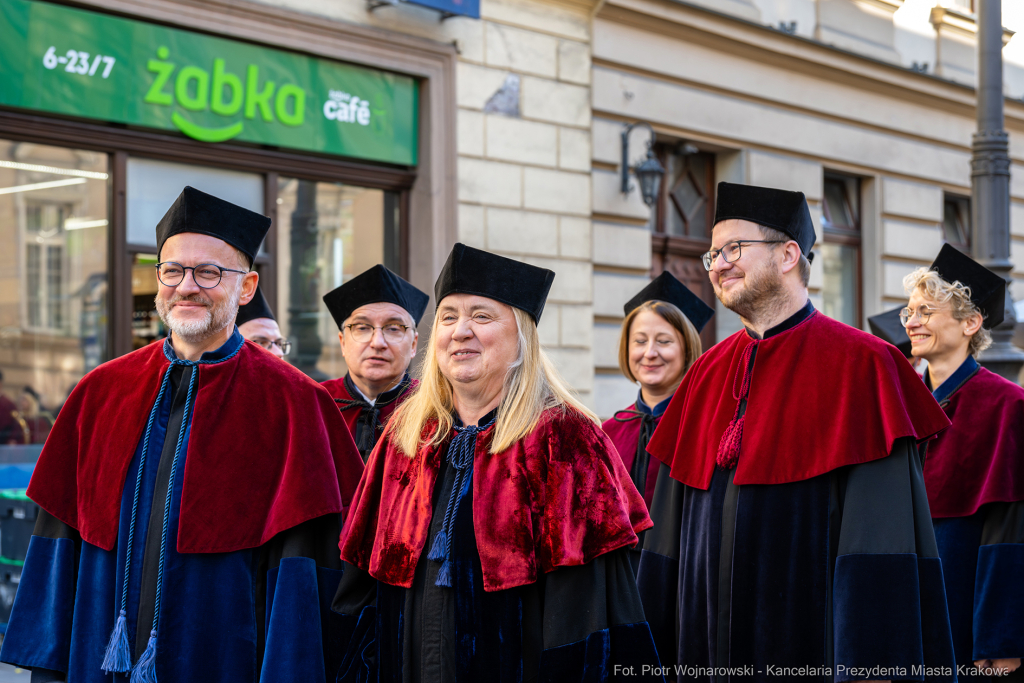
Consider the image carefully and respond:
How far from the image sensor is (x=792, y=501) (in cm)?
341

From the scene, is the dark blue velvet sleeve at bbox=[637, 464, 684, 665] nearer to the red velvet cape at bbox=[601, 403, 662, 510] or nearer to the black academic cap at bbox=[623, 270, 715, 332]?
the red velvet cape at bbox=[601, 403, 662, 510]

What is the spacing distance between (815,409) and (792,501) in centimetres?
32

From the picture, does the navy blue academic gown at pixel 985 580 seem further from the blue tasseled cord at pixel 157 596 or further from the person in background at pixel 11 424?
the person in background at pixel 11 424

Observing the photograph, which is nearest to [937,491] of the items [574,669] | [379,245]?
[574,669]

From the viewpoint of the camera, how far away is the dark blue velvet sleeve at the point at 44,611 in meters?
3.18

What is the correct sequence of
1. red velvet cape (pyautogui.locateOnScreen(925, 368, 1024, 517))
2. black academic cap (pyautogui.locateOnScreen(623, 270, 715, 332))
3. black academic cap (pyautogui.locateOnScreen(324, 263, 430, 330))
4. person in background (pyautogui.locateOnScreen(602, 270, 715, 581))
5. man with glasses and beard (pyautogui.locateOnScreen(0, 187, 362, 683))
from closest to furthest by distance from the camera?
man with glasses and beard (pyautogui.locateOnScreen(0, 187, 362, 683)) → red velvet cape (pyautogui.locateOnScreen(925, 368, 1024, 517)) → black academic cap (pyautogui.locateOnScreen(324, 263, 430, 330)) → person in background (pyautogui.locateOnScreen(602, 270, 715, 581)) → black academic cap (pyautogui.locateOnScreen(623, 270, 715, 332))

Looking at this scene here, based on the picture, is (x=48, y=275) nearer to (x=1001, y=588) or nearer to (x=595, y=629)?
(x=595, y=629)

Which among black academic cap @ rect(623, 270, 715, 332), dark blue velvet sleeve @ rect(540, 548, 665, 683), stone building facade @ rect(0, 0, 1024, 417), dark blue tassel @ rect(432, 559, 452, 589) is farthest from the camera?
stone building facade @ rect(0, 0, 1024, 417)

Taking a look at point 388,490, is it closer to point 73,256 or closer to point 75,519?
point 75,519

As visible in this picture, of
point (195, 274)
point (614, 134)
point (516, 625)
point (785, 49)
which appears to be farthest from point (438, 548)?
→ point (785, 49)

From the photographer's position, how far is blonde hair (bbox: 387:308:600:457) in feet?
9.89

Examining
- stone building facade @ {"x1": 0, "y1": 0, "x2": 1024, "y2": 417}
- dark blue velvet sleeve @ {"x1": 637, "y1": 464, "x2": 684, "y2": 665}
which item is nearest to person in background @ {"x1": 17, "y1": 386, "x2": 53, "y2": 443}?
stone building facade @ {"x1": 0, "y1": 0, "x2": 1024, "y2": 417}

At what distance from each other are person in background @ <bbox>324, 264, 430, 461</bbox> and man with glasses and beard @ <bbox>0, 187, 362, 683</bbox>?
4.89 ft

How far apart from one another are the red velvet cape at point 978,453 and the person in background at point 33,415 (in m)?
6.06
